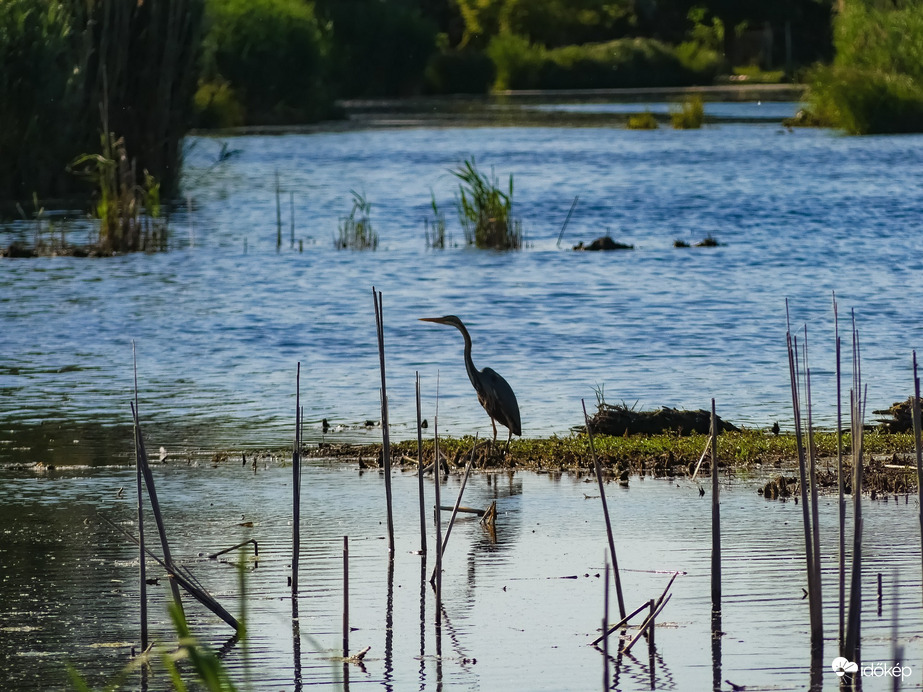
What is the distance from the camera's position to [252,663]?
5.84 meters

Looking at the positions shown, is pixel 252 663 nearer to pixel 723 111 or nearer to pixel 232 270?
pixel 232 270

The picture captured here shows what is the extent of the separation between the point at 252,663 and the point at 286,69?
5379cm

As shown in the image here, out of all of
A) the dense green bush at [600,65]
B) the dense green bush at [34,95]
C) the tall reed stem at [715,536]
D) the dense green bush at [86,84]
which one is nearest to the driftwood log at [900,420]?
the tall reed stem at [715,536]

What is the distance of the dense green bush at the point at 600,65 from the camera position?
8738 centimetres

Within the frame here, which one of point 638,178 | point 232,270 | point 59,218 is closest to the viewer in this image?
point 232,270

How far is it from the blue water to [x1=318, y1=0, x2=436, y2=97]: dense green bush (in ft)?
138

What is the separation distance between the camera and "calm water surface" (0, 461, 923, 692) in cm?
576

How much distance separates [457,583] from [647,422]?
346 cm

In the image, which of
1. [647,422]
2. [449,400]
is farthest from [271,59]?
[647,422]

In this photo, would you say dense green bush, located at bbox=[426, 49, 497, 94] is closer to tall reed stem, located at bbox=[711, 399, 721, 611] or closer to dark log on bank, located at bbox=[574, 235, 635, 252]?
dark log on bank, located at bbox=[574, 235, 635, 252]

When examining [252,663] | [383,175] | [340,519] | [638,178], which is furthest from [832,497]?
[383,175]

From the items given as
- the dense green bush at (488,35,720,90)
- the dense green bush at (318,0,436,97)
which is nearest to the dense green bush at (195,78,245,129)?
the dense green bush at (318,0,436,97)

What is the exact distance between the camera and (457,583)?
684cm

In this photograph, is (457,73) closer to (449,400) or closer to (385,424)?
(449,400)
